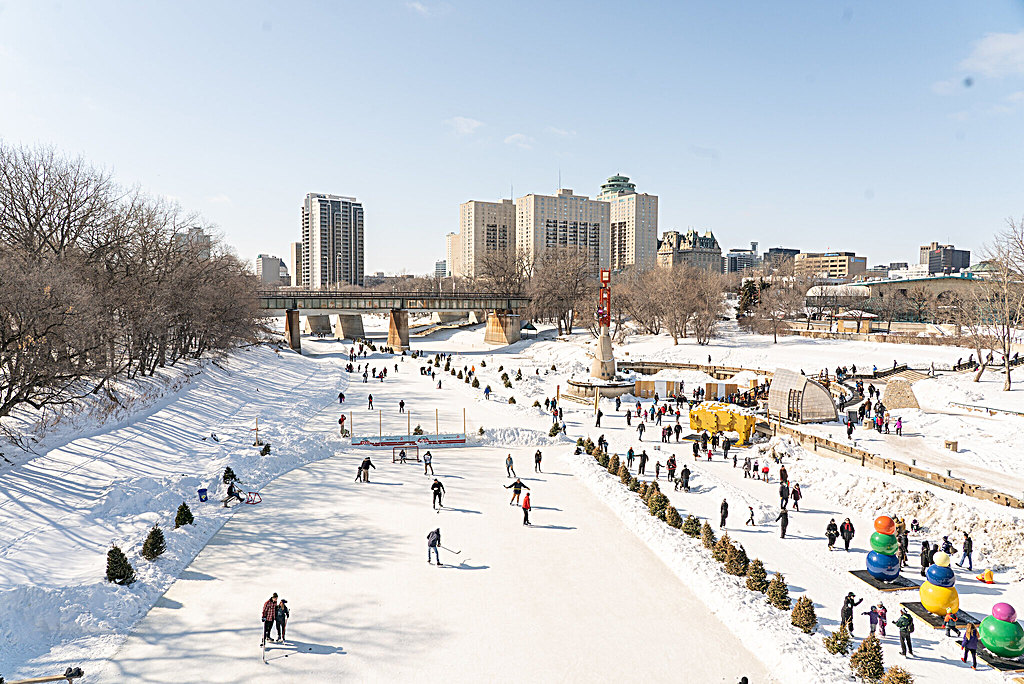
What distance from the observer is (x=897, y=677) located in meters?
10.7

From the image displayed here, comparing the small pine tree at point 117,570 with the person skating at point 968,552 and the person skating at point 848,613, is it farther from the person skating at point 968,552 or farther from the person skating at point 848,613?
the person skating at point 968,552

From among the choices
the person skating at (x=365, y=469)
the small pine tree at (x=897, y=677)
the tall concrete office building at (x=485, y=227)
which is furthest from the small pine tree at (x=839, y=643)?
the tall concrete office building at (x=485, y=227)

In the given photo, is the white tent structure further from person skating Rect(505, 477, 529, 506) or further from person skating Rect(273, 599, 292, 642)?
person skating Rect(273, 599, 292, 642)

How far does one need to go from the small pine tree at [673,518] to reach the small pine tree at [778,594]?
4399 millimetres

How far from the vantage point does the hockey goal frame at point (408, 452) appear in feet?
86.7

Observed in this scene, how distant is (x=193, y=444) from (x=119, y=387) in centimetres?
1016

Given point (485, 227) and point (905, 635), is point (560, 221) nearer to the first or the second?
point (485, 227)

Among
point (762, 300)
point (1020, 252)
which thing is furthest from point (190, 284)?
point (762, 300)

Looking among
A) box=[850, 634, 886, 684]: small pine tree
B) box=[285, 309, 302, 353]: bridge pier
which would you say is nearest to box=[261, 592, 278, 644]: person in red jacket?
box=[850, 634, 886, 684]: small pine tree

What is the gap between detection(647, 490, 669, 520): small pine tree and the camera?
19.3 metres

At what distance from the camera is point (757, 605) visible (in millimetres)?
13711

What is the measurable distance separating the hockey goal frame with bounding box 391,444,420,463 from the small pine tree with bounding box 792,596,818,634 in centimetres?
1670

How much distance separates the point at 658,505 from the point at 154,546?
14.6m

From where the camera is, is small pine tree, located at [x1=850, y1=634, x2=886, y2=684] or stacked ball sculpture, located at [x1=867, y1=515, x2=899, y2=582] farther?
stacked ball sculpture, located at [x1=867, y1=515, x2=899, y2=582]
